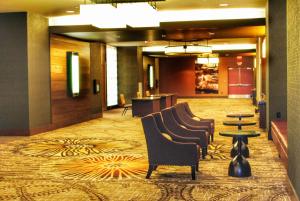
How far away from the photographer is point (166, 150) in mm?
6059

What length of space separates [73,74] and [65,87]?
46 cm

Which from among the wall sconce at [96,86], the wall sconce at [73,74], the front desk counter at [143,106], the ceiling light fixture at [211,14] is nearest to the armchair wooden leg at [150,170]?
the ceiling light fixture at [211,14]

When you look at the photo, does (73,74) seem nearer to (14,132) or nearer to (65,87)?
(65,87)

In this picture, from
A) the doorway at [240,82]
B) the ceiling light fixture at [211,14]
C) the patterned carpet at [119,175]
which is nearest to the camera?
the patterned carpet at [119,175]

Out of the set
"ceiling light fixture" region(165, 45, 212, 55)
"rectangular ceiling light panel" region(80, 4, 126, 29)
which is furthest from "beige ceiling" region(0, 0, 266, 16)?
"ceiling light fixture" region(165, 45, 212, 55)

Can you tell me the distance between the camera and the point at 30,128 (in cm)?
1141

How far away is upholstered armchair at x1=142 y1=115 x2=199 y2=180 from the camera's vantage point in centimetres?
600

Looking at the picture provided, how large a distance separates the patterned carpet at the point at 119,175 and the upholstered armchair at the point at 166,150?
9.7 inches

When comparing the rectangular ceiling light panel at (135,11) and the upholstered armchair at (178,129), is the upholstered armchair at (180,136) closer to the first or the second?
the upholstered armchair at (178,129)

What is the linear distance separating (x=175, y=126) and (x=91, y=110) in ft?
26.8

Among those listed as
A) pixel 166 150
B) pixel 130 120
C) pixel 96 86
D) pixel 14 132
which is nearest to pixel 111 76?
pixel 96 86

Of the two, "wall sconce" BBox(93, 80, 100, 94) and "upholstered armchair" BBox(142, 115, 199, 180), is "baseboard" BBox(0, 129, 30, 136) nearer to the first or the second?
"wall sconce" BBox(93, 80, 100, 94)

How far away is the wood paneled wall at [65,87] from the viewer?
41.7ft

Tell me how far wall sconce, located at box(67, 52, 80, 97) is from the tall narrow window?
6.03 metres
